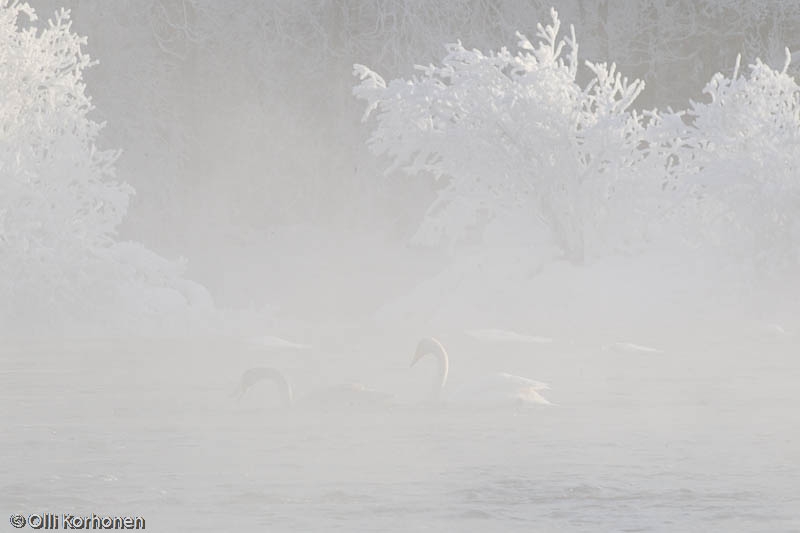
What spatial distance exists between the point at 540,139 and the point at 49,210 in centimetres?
702

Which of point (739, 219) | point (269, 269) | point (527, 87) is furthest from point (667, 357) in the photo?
point (269, 269)

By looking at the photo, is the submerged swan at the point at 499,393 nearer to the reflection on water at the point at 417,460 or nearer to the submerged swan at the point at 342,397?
the reflection on water at the point at 417,460

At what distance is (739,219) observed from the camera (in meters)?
23.3

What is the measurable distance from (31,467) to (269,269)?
78.0 ft

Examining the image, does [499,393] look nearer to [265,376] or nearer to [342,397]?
[342,397]

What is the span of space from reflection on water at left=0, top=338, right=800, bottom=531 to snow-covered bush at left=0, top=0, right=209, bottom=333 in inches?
319

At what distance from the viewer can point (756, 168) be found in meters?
22.6

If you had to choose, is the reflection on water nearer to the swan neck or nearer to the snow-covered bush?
the swan neck

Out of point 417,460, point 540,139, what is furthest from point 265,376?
point 540,139

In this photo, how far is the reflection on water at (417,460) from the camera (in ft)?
28.5

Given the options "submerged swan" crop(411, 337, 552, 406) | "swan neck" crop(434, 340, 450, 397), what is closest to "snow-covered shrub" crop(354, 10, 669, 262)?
"swan neck" crop(434, 340, 450, 397)

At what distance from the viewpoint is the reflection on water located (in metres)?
8.69

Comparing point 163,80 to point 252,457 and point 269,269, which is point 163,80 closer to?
point 269,269

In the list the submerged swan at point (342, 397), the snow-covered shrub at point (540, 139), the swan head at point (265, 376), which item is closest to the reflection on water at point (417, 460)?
the submerged swan at point (342, 397)
